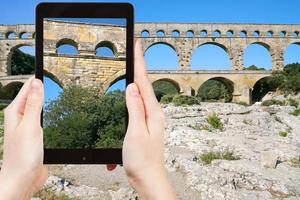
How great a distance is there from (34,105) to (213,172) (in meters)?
6.73

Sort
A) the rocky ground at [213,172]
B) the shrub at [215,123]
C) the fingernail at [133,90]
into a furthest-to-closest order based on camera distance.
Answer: the shrub at [215,123]
the rocky ground at [213,172]
the fingernail at [133,90]

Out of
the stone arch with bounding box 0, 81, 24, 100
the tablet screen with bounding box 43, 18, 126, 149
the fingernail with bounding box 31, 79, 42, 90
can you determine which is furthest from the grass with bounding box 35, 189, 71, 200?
the stone arch with bounding box 0, 81, 24, 100

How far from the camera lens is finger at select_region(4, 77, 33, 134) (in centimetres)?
177

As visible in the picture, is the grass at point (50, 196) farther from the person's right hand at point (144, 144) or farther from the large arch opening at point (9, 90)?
the large arch opening at point (9, 90)

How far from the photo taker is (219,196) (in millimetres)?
6750

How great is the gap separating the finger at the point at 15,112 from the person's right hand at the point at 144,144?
0.50 m

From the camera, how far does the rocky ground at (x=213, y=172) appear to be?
695 centimetres

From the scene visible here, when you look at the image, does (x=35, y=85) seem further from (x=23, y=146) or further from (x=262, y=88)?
(x=262, y=88)

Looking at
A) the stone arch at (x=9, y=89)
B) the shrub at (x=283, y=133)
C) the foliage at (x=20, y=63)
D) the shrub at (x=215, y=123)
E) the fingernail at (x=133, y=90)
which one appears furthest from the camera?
the foliage at (x=20, y=63)

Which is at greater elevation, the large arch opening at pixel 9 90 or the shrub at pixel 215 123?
the large arch opening at pixel 9 90

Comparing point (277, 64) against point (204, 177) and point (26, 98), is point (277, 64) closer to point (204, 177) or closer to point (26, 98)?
point (204, 177)

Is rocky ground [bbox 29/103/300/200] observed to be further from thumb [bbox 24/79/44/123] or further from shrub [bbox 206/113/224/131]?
thumb [bbox 24/79/44/123]

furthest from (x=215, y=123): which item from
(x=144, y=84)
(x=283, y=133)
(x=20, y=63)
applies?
(x=20, y=63)

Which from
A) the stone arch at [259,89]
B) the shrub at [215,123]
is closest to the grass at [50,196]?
the shrub at [215,123]
